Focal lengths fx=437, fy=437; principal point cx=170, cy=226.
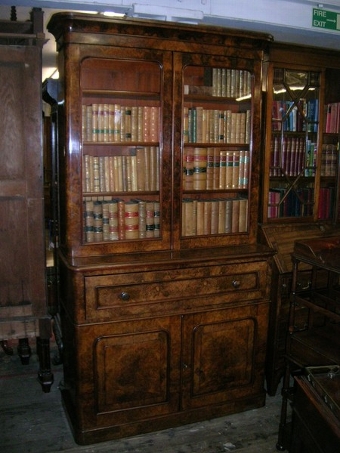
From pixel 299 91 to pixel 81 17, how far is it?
1682 mm

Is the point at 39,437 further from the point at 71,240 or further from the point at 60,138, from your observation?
the point at 60,138

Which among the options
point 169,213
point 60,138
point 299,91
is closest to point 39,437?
point 169,213

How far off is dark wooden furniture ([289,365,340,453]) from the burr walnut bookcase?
38.5 inches

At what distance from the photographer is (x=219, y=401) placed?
2.83m

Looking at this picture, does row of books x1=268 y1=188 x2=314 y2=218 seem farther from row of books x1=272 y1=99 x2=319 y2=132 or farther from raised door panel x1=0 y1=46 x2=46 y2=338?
raised door panel x1=0 y1=46 x2=46 y2=338

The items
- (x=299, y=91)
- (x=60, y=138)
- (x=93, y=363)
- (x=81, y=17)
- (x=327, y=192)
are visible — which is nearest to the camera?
(x=81, y=17)

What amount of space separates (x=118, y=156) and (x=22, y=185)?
59 centimetres

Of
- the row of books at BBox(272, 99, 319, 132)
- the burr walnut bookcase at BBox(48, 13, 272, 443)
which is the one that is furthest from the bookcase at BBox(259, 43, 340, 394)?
the burr walnut bookcase at BBox(48, 13, 272, 443)

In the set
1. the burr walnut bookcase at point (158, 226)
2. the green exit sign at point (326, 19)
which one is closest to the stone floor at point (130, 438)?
the burr walnut bookcase at point (158, 226)

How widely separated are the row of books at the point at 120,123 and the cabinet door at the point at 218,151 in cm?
19

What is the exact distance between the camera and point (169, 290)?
8.48ft

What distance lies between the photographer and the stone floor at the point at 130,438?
253 centimetres

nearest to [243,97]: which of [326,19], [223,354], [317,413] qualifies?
[326,19]

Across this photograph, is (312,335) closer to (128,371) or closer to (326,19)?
(128,371)
